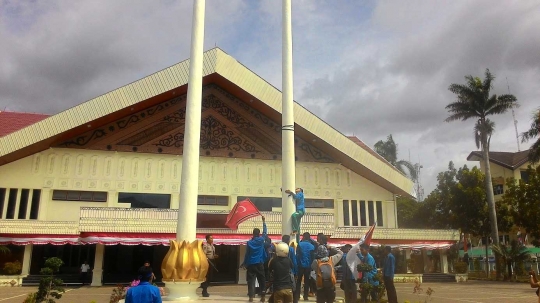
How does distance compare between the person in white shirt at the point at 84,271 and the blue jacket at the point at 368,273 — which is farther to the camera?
the person in white shirt at the point at 84,271

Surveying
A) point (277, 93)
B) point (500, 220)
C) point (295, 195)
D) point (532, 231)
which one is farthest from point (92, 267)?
point (500, 220)

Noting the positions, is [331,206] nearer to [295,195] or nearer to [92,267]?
[92,267]

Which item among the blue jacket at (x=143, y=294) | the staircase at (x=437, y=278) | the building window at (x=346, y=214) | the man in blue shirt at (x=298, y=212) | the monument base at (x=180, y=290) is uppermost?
the building window at (x=346, y=214)

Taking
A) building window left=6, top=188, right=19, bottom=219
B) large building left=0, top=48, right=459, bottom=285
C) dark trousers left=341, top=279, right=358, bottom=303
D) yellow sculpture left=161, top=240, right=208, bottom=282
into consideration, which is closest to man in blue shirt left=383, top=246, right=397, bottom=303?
dark trousers left=341, top=279, right=358, bottom=303

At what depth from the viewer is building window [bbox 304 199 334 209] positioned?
71.5 ft

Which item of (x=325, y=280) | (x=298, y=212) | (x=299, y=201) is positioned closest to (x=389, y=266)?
(x=298, y=212)

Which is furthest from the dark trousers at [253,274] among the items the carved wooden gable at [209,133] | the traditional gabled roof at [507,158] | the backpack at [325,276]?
the traditional gabled roof at [507,158]

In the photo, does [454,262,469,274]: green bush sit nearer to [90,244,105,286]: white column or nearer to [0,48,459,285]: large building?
[0,48,459,285]: large building

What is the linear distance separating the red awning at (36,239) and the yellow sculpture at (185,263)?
10693 millimetres

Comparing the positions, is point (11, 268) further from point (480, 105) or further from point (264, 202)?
point (480, 105)

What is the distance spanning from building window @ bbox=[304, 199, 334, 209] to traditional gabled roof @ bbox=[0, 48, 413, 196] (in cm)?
216

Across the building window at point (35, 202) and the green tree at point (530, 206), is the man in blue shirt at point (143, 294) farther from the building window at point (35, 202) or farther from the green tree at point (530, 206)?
the green tree at point (530, 206)

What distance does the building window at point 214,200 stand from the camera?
20547 mm

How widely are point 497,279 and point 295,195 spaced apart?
18.6 metres
